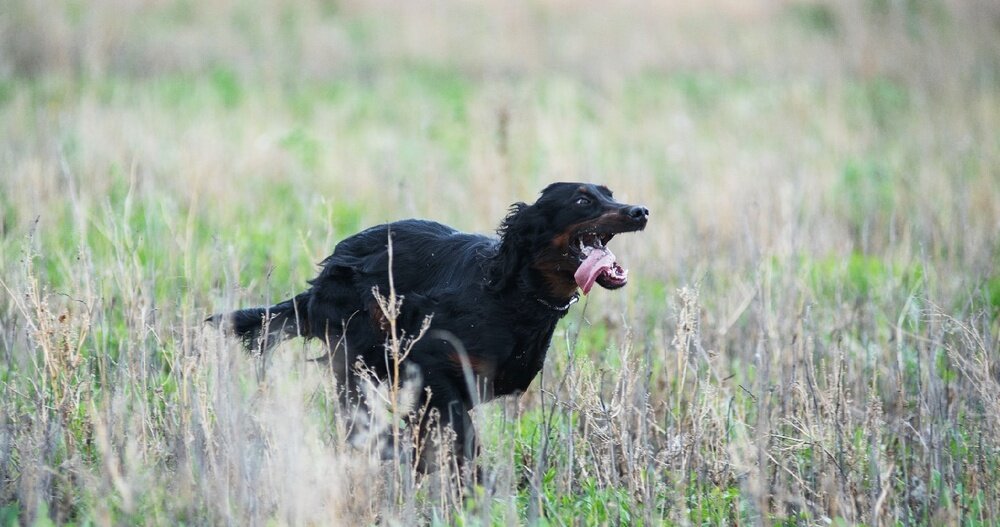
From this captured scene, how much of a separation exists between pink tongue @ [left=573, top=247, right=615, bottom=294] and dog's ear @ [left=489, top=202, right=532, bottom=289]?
0.90 feet

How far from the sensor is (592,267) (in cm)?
374

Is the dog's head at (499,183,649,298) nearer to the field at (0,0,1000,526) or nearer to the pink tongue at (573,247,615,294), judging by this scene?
the pink tongue at (573,247,615,294)

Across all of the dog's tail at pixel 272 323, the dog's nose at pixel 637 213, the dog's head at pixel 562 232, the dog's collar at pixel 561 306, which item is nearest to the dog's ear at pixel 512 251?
the dog's head at pixel 562 232

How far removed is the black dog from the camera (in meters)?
3.92

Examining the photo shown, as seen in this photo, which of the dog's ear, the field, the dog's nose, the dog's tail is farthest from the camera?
the dog's tail

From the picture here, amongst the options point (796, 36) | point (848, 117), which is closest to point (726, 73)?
point (796, 36)

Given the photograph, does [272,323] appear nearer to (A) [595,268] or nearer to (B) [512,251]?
(B) [512,251]

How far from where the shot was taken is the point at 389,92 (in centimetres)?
1311

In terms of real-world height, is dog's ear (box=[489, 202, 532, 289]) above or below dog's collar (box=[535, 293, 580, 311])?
above

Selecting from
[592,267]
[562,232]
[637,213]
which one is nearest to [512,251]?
[562,232]

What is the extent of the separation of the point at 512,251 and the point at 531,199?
429 cm

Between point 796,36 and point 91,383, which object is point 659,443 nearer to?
point 91,383

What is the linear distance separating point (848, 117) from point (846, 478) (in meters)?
9.03

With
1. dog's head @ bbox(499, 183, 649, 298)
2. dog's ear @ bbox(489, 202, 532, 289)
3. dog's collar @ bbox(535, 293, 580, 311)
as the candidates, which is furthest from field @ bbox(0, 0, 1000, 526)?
dog's ear @ bbox(489, 202, 532, 289)
